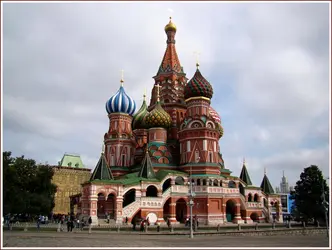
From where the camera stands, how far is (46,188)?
111 ft

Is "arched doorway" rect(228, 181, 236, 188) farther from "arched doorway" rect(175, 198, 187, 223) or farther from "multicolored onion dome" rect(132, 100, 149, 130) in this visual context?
"multicolored onion dome" rect(132, 100, 149, 130)

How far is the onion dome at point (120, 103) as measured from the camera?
4747cm

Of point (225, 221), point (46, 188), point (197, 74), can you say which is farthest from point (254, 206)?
point (46, 188)

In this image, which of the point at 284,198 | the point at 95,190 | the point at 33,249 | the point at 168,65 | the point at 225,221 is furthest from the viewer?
the point at 284,198

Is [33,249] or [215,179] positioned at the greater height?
[215,179]

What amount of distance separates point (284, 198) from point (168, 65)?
6806 centimetres

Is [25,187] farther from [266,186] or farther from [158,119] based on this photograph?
[266,186]

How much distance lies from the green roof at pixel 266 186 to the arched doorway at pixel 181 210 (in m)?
14.6

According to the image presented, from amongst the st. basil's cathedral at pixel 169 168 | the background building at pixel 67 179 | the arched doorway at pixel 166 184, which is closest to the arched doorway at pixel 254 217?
the st. basil's cathedral at pixel 169 168

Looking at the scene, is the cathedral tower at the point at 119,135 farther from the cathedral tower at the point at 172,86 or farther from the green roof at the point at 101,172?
the green roof at the point at 101,172

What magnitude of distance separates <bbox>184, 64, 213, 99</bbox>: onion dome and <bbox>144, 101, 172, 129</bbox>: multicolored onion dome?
3962 mm

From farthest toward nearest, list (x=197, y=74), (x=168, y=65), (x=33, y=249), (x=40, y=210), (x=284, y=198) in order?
(x=284, y=198)
(x=168, y=65)
(x=197, y=74)
(x=40, y=210)
(x=33, y=249)

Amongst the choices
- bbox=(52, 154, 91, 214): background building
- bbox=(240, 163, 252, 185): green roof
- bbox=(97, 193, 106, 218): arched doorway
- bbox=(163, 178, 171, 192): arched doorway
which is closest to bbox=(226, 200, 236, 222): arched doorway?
bbox=(240, 163, 252, 185): green roof

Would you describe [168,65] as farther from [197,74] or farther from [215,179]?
[215,179]
